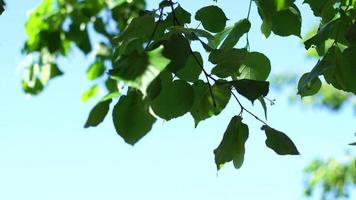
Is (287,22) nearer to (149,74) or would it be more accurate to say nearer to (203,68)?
(203,68)

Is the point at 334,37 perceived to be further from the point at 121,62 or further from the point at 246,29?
the point at 121,62

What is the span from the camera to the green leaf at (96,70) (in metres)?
2.31

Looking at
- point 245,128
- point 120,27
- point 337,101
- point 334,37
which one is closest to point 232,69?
point 245,128

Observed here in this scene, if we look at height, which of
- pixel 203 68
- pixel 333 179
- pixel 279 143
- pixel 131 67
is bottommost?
pixel 333 179

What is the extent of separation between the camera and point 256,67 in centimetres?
96

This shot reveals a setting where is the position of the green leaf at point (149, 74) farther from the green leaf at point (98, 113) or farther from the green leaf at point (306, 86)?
the green leaf at point (306, 86)

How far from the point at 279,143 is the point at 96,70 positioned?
1552 millimetres

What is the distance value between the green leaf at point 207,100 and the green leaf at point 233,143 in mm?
31

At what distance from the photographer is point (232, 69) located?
2.79 ft

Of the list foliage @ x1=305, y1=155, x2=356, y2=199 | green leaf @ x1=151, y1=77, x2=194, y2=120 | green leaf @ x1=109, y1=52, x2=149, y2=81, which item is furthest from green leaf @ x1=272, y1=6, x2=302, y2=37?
foliage @ x1=305, y1=155, x2=356, y2=199

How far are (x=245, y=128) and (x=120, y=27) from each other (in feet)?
5.60

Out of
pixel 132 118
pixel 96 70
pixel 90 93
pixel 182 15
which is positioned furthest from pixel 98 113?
pixel 96 70

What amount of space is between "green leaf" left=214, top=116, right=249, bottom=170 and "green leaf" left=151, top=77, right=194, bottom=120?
0.28 ft

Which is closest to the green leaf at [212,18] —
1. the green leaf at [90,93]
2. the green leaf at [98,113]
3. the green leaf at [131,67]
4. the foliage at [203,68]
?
the foliage at [203,68]
